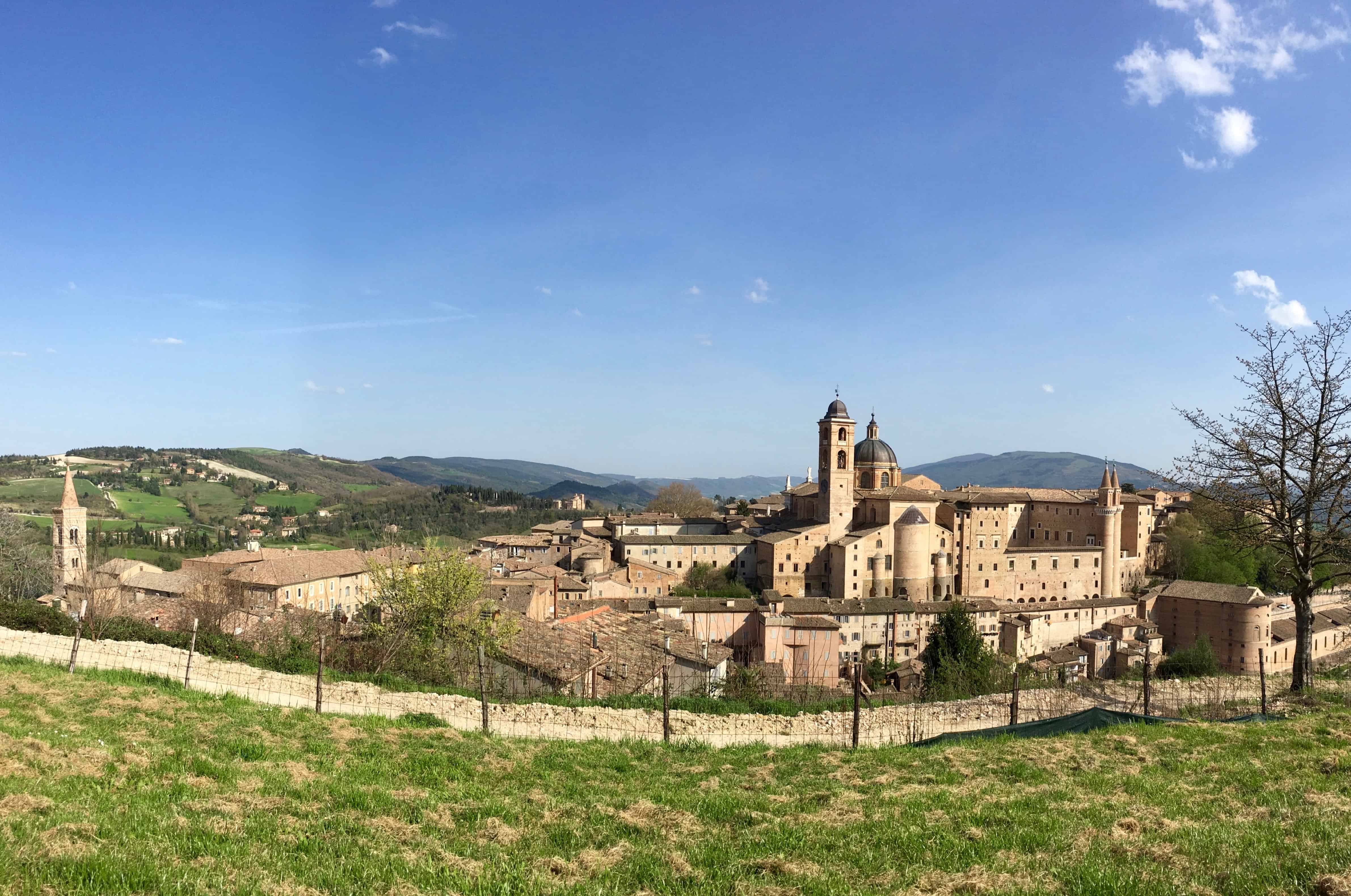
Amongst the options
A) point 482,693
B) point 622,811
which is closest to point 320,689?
point 482,693

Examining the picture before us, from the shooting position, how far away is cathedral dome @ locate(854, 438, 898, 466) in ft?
219

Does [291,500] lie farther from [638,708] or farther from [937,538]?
[638,708]

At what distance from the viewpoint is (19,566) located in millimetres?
42906

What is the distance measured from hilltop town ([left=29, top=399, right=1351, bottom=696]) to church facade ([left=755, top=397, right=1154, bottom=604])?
162mm

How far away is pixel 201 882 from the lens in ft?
15.7

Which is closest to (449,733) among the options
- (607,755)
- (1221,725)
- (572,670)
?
(607,755)

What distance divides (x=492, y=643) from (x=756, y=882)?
16345 mm

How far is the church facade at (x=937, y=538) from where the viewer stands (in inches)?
2280

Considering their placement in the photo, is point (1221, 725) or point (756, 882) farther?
point (1221, 725)

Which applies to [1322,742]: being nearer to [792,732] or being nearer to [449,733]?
[792,732]

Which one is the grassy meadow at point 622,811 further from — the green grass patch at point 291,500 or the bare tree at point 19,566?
the green grass patch at point 291,500

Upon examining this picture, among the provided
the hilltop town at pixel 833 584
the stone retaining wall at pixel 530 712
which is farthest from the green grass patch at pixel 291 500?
the stone retaining wall at pixel 530 712

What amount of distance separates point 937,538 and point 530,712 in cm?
5306

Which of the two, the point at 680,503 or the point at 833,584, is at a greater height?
the point at 680,503
